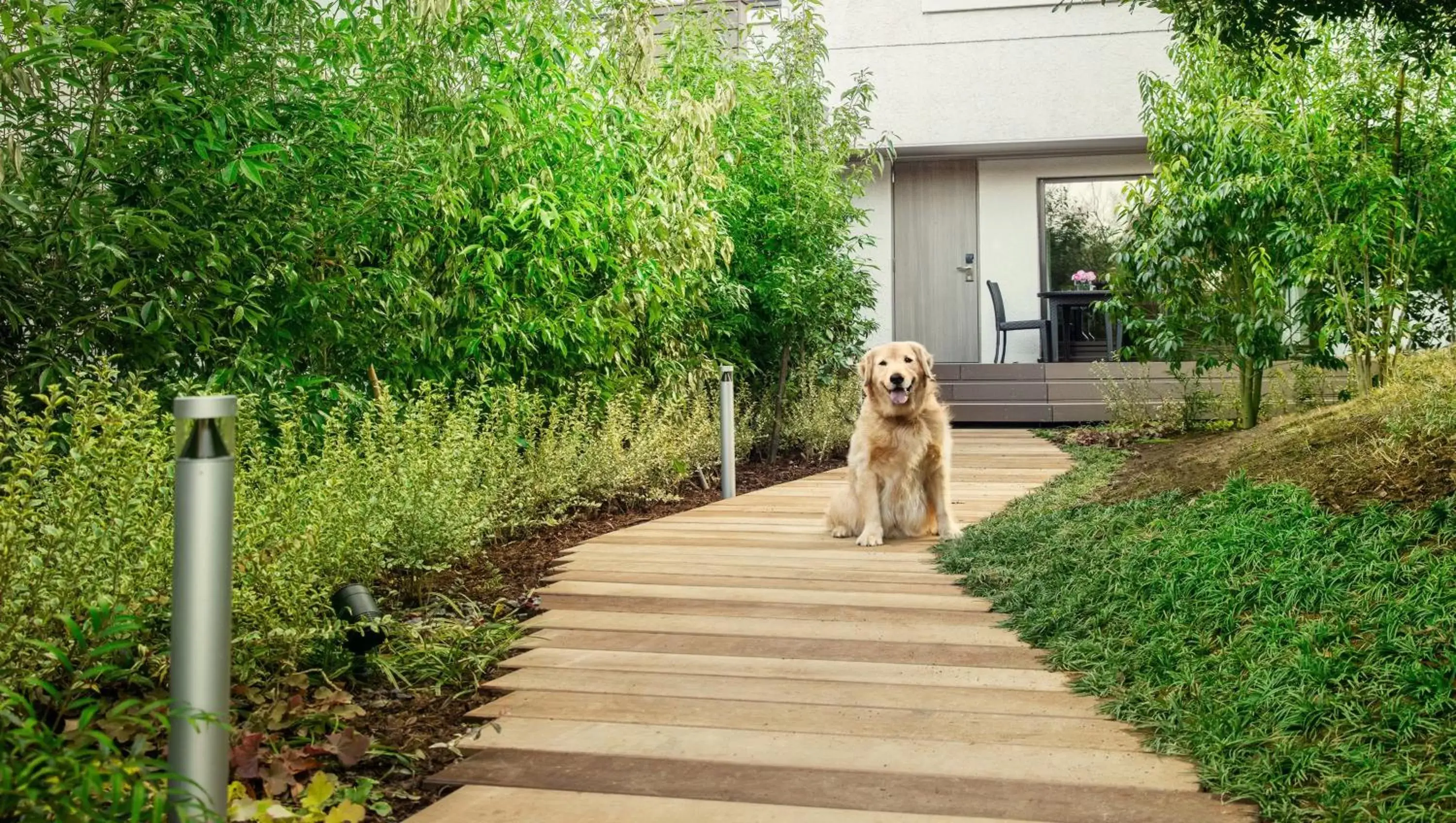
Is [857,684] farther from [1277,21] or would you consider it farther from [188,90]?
[188,90]

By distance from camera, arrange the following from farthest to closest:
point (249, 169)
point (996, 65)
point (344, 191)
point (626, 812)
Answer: point (996, 65) → point (344, 191) → point (249, 169) → point (626, 812)

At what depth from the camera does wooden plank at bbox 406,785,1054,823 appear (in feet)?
6.44

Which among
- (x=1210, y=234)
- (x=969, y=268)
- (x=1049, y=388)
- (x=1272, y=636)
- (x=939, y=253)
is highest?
(x=939, y=253)

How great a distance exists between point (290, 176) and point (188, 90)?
0.41 metres

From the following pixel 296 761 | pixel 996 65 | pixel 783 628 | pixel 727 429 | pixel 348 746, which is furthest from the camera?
pixel 996 65

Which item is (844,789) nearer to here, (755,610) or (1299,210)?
(755,610)

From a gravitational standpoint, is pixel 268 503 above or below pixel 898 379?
below

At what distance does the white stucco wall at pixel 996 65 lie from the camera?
12438 mm

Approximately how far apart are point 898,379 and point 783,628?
75.4 inches

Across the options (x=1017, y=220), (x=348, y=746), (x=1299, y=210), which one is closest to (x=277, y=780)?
(x=348, y=746)

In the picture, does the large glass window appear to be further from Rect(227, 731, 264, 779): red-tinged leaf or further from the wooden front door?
Rect(227, 731, 264, 779): red-tinged leaf

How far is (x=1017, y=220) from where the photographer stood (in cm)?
1332

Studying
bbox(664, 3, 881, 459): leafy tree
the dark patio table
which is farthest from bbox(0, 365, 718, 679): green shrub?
the dark patio table

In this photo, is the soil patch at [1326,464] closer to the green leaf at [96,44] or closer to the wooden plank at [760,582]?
the wooden plank at [760,582]
